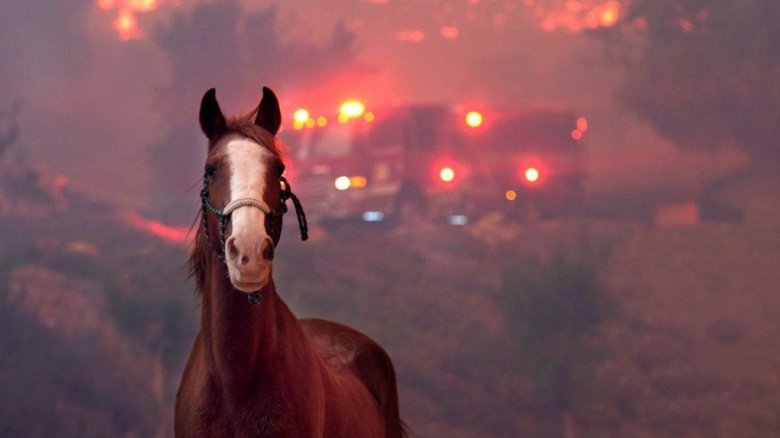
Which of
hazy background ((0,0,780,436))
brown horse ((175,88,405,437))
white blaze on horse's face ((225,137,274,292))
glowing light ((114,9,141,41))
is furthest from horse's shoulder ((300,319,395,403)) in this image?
glowing light ((114,9,141,41))

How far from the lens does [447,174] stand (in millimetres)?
11391

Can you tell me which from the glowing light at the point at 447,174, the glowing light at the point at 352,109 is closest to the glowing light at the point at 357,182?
the glowing light at the point at 352,109

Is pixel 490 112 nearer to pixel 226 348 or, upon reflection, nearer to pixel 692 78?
pixel 692 78

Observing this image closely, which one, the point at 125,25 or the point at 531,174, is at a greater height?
the point at 125,25

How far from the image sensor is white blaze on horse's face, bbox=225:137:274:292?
2.66m

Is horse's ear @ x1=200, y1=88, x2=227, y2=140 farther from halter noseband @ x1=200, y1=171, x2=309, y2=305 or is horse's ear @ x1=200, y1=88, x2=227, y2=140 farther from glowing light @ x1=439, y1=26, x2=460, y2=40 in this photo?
glowing light @ x1=439, y1=26, x2=460, y2=40

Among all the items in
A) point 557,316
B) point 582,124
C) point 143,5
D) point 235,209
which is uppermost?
point 143,5

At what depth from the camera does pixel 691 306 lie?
38.4ft

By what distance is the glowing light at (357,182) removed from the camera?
10914 millimetres

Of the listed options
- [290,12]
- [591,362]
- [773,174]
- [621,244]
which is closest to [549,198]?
[621,244]

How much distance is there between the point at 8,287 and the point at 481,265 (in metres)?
6.12

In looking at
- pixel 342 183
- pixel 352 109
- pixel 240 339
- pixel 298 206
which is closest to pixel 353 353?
pixel 298 206

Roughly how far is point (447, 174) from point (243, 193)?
8703 millimetres

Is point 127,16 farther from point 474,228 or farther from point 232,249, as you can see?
point 232,249
